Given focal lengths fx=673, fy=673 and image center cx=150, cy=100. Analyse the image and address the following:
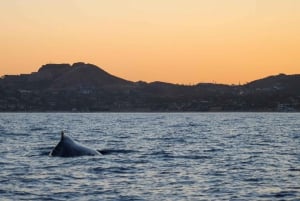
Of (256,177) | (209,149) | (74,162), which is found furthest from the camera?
(209,149)

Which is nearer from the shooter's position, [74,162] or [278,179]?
[278,179]

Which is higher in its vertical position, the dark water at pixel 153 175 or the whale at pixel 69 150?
the whale at pixel 69 150

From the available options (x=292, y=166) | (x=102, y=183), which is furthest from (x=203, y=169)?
(x=102, y=183)

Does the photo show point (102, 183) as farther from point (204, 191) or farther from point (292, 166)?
point (292, 166)

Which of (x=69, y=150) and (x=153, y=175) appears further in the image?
(x=69, y=150)

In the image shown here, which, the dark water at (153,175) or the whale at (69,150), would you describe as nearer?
the dark water at (153,175)

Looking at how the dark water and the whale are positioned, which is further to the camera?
the whale

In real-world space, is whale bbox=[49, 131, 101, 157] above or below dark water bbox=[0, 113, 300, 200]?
above

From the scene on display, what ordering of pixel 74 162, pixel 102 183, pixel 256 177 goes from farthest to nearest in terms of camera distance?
pixel 74 162 < pixel 256 177 < pixel 102 183

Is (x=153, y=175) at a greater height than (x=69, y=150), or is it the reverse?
(x=69, y=150)

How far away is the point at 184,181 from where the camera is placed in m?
29.6

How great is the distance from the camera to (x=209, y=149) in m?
49.4

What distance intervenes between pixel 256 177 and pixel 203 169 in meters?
4.02

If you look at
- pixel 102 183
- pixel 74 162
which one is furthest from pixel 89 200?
pixel 74 162
